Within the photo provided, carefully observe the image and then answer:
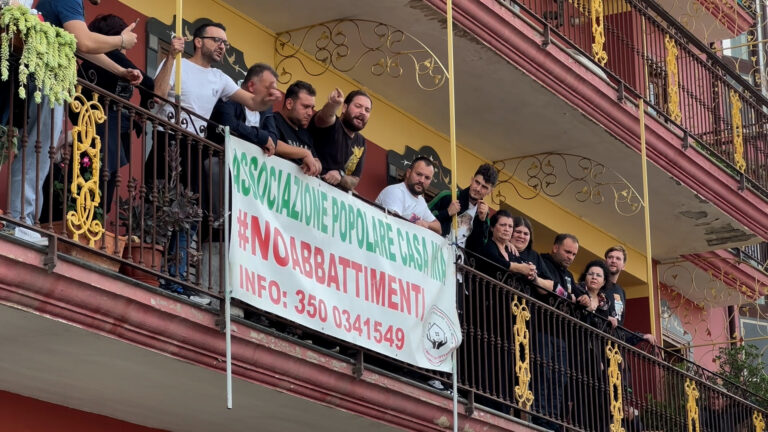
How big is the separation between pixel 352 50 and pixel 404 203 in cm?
204

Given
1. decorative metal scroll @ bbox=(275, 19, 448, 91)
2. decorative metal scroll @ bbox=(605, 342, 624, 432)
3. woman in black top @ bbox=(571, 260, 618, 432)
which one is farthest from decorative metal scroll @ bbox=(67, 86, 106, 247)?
decorative metal scroll @ bbox=(605, 342, 624, 432)

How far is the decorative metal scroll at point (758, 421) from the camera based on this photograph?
17.2m

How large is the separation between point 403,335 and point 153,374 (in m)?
2.11

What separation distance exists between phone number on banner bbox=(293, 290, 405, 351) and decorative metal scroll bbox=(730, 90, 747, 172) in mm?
8582

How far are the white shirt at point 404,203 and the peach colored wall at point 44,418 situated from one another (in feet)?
9.11

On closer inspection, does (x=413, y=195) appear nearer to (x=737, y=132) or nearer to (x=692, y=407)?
(x=692, y=407)

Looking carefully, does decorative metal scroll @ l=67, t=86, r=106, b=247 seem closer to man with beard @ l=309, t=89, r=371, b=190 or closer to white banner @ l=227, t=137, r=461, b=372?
white banner @ l=227, t=137, r=461, b=372

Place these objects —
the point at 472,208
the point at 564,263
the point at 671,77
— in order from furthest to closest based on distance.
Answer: the point at 671,77 < the point at 564,263 < the point at 472,208

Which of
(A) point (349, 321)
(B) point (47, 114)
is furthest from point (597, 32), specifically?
(B) point (47, 114)

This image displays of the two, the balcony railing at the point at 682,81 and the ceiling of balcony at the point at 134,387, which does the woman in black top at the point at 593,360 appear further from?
the balcony railing at the point at 682,81

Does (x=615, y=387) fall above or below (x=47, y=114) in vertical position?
below

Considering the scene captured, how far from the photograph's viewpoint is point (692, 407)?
1584 centimetres

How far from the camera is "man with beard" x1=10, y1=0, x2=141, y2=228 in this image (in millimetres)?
9016

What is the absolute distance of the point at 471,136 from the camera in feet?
54.0
